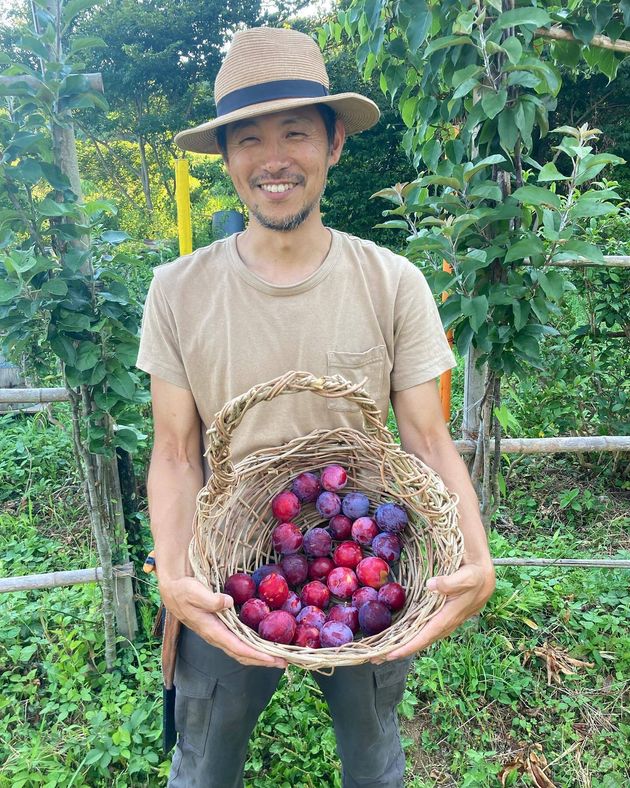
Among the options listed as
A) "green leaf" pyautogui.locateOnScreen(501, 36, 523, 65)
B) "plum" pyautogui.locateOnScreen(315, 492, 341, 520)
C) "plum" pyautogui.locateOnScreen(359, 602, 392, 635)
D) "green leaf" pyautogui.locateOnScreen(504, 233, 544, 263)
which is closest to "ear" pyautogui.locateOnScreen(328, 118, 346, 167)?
"green leaf" pyautogui.locateOnScreen(501, 36, 523, 65)

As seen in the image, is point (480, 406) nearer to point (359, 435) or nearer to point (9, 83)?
point (359, 435)

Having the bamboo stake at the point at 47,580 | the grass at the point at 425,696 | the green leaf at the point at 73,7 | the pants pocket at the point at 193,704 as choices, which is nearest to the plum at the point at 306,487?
the pants pocket at the point at 193,704

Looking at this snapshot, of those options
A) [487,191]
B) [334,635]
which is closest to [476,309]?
[487,191]

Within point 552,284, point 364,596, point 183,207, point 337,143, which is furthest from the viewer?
point 183,207

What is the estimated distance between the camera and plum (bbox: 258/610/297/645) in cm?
105

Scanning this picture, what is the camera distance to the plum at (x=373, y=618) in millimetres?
1068

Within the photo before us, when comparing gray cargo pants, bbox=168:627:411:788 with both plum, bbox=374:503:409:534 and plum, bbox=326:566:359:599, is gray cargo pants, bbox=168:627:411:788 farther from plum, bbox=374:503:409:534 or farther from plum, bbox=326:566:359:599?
plum, bbox=374:503:409:534

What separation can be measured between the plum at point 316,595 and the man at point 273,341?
17 centimetres

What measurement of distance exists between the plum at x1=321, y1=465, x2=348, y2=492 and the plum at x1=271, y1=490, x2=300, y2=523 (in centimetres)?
7

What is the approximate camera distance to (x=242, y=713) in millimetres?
1267

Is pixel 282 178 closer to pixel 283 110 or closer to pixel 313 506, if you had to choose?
pixel 283 110

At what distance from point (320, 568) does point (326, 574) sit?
2 centimetres

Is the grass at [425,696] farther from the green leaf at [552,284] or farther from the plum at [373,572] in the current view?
the green leaf at [552,284]

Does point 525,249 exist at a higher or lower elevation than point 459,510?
higher
